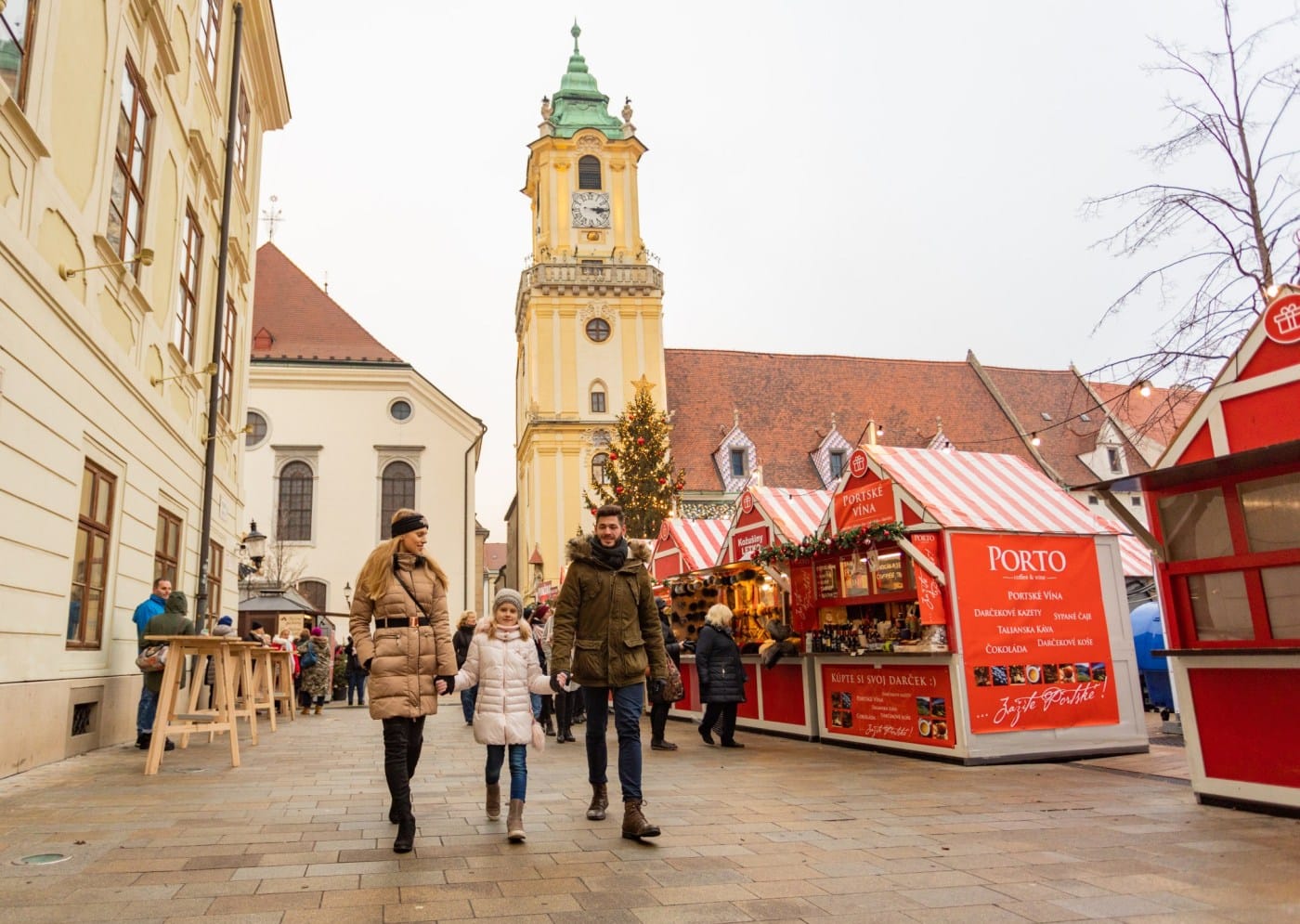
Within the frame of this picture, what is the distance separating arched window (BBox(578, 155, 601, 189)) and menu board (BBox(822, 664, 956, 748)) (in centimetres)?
4090

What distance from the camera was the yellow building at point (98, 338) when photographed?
7.93 m

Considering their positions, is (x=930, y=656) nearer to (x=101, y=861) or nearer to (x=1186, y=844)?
(x=1186, y=844)

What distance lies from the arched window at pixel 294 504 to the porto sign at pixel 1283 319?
35569 mm

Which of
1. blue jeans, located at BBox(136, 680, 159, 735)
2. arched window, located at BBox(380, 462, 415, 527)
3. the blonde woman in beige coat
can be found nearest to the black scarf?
the blonde woman in beige coat

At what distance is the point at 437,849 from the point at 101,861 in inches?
68.1

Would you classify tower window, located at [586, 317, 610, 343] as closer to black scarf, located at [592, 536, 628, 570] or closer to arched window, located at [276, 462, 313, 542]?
arched window, located at [276, 462, 313, 542]

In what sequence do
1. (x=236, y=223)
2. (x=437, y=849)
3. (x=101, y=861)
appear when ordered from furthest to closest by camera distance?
(x=236, y=223) < (x=437, y=849) < (x=101, y=861)

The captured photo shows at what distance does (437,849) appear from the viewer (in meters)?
5.50

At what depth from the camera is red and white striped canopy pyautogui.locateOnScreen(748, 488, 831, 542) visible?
14.9 meters

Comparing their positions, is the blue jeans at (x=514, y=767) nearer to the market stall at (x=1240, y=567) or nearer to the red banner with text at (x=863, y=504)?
the market stall at (x=1240, y=567)

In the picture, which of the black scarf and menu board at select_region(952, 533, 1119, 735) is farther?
menu board at select_region(952, 533, 1119, 735)

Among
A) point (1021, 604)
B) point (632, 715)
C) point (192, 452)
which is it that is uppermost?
point (192, 452)

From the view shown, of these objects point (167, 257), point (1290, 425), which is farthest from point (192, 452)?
point (1290, 425)

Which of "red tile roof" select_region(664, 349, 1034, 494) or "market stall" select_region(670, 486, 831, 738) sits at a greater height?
"red tile roof" select_region(664, 349, 1034, 494)
